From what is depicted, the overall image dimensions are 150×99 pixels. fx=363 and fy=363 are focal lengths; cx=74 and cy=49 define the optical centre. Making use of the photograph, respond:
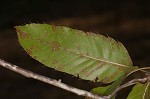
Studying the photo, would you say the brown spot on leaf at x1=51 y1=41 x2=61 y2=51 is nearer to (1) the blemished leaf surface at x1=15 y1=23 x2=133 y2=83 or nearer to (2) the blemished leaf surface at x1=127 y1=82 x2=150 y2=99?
(1) the blemished leaf surface at x1=15 y1=23 x2=133 y2=83

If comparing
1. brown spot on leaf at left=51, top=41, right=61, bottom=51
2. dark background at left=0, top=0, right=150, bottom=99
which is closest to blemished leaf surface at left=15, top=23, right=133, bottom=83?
brown spot on leaf at left=51, top=41, right=61, bottom=51

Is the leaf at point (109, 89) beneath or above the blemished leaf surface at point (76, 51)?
beneath

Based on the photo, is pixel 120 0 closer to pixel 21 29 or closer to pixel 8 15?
pixel 8 15

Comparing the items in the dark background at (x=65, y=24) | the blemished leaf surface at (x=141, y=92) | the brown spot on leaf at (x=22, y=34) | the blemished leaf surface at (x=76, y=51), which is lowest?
the dark background at (x=65, y=24)

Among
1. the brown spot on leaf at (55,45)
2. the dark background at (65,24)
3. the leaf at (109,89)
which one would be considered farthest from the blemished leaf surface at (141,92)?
the dark background at (65,24)

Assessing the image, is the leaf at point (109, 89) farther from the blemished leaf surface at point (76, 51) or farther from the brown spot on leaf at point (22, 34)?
the brown spot on leaf at point (22, 34)

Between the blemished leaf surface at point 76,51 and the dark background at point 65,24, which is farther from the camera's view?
the dark background at point 65,24

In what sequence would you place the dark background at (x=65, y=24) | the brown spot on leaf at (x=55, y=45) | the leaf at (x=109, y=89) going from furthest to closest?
the dark background at (x=65, y=24) → the brown spot on leaf at (x=55, y=45) → the leaf at (x=109, y=89)

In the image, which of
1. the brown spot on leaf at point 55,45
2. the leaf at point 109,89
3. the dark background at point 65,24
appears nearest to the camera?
the leaf at point 109,89
